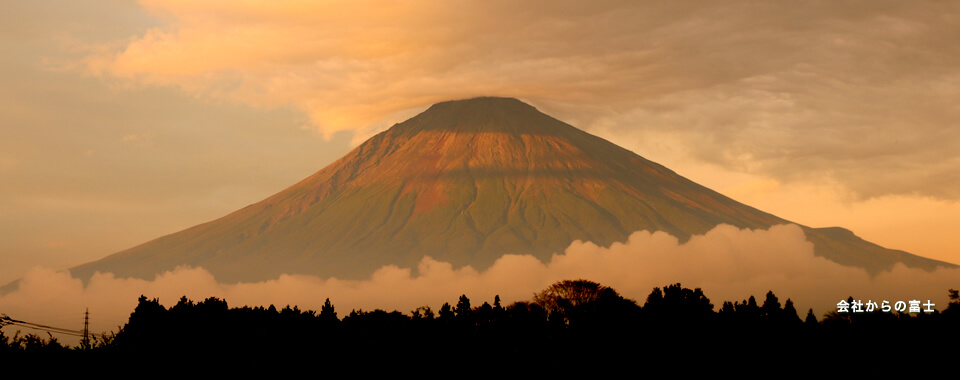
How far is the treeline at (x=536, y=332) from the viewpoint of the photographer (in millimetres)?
96188

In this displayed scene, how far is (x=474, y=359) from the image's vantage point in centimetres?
10256

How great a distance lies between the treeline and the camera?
9619 centimetres

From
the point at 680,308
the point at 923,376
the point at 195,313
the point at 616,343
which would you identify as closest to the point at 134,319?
the point at 195,313

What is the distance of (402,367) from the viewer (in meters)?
102

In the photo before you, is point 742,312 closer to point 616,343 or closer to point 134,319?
point 616,343

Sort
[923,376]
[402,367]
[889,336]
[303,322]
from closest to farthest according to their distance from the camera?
[923,376] < [889,336] < [402,367] < [303,322]

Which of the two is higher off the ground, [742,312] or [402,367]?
[742,312]

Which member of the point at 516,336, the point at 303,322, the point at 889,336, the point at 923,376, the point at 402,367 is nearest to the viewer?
the point at 923,376

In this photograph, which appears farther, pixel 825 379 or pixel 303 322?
pixel 303 322

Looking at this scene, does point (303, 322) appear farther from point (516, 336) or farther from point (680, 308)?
point (680, 308)

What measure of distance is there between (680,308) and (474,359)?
23741 millimetres

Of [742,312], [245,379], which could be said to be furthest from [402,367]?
[742,312]

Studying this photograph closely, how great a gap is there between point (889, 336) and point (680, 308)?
2288cm

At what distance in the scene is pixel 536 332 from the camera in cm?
11125
